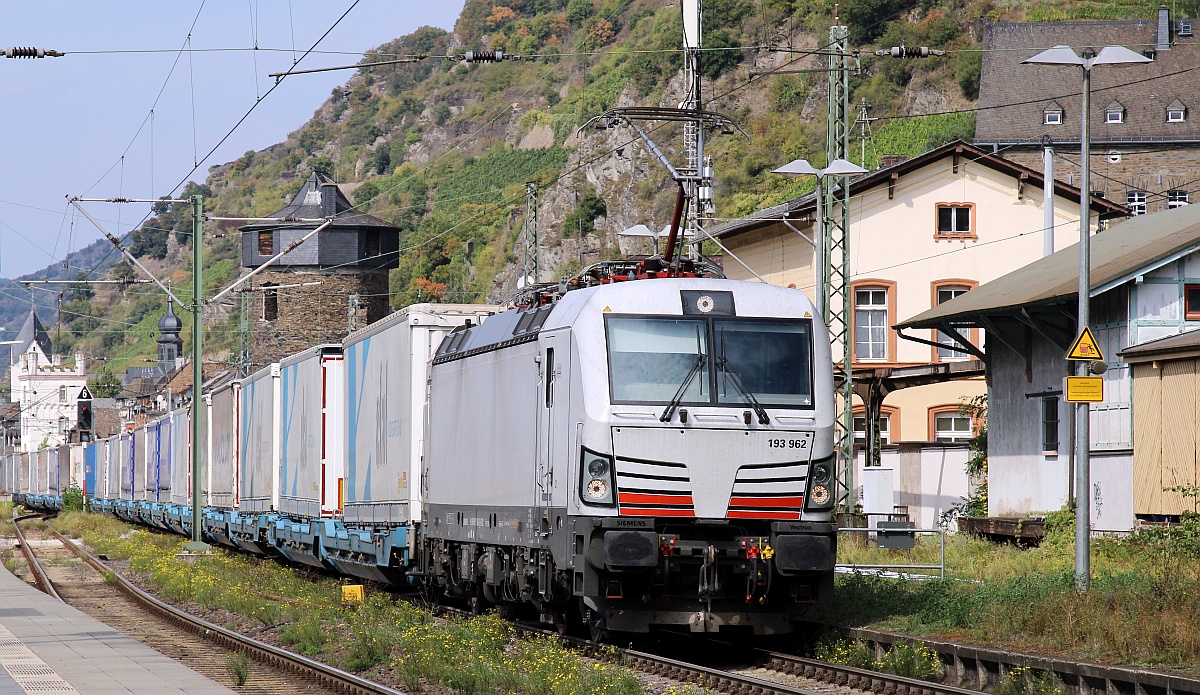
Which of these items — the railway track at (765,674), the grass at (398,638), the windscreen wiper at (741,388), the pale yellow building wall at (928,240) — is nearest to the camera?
the railway track at (765,674)

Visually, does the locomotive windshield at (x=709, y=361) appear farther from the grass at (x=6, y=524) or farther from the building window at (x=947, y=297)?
the grass at (x=6, y=524)

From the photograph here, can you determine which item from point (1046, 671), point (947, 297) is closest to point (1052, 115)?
point (947, 297)

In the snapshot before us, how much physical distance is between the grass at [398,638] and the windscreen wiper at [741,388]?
8.65 feet

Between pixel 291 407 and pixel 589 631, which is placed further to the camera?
pixel 291 407

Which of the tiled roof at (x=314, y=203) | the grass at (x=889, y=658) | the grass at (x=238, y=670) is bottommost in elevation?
the grass at (x=238, y=670)

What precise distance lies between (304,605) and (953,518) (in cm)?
1624

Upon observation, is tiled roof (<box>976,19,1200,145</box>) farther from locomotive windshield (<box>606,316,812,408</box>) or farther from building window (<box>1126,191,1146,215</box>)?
locomotive windshield (<box>606,316,812,408</box>)

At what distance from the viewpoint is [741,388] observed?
13.9 m

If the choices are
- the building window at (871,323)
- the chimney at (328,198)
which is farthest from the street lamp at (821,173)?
the chimney at (328,198)

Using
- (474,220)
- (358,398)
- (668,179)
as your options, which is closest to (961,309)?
(358,398)

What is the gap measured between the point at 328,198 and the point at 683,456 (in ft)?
269

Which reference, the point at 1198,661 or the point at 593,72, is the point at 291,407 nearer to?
the point at 1198,661

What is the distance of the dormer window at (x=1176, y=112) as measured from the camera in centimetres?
7625

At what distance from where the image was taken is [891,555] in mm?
23359
